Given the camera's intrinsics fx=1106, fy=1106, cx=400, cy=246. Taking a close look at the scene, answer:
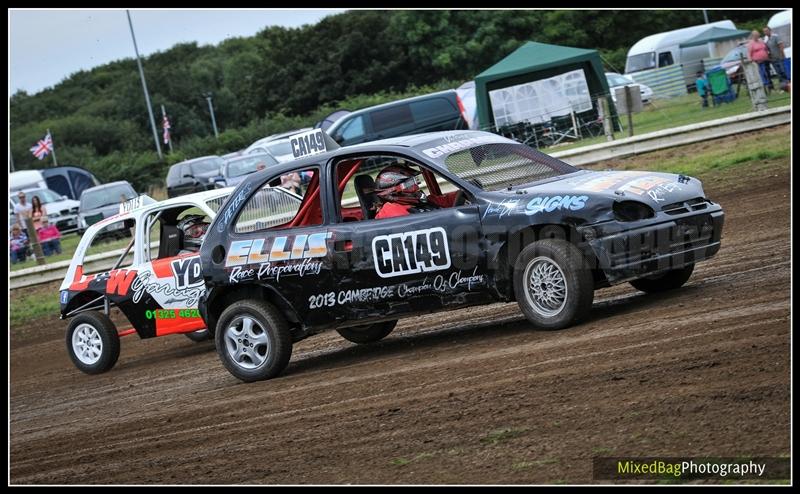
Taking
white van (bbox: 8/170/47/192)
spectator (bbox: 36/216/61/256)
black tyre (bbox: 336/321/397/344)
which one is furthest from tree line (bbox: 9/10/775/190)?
black tyre (bbox: 336/321/397/344)

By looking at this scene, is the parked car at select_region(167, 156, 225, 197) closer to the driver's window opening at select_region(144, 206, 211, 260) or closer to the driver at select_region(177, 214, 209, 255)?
the driver's window opening at select_region(144, 206, 211, 260)

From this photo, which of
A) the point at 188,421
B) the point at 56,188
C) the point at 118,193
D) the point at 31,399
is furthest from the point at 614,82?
the point at 188,421

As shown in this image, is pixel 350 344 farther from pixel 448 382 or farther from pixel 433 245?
pixel 448 382

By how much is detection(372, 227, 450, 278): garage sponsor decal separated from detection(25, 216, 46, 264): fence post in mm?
15530

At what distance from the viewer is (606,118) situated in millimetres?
21344

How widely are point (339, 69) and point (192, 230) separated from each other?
5100 cm

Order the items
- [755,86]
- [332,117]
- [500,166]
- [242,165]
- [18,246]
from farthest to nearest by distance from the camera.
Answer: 1. [332,117]
2. [242,165]
3. [18,246]
4. [755,86]
5. [500,166]

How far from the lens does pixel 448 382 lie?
23.1ft

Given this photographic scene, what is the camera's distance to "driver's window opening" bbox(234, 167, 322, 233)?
8.80 m

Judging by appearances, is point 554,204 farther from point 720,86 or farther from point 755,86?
point 720,86

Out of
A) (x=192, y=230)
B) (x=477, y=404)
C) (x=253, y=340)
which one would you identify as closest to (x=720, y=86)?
(x=192, y=230)

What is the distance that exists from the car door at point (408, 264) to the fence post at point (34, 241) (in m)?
15.2

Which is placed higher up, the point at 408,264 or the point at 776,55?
the point at 776,55

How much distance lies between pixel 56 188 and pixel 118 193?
46.7 ft
